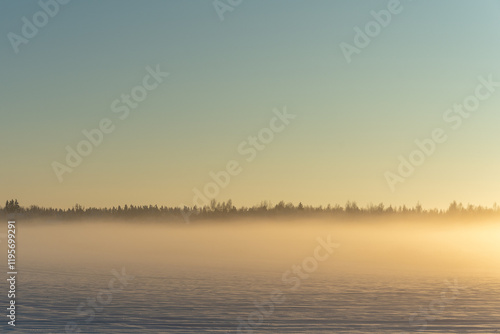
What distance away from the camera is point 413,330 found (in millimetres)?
29391

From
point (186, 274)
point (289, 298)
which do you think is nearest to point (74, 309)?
point (289, 298)

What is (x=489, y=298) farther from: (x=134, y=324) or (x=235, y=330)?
(x=134, y=324)

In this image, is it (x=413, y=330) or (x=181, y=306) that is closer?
(x=413, y=330)

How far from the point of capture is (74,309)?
34.7m

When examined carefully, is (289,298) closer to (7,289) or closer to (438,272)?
(7,289)

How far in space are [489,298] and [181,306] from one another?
64.3 feet

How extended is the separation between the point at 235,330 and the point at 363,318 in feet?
22.7

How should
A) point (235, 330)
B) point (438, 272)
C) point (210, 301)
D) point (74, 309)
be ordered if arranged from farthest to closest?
1. point (438, 272)
2. point (210, 301)
3. point (74, 309)
4. point (235, 330)

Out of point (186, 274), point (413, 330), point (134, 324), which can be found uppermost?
point (186, 274)

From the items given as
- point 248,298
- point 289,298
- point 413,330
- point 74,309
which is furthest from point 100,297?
point 413,330

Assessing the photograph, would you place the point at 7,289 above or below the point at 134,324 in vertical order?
above

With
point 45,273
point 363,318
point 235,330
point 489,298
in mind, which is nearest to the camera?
point 235,330

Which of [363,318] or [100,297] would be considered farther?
[100,297]

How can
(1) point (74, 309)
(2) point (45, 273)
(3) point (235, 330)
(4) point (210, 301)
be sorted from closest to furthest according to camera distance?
(3) point (235, 330), (1) point (74, 309), (4) point (210, 301), (2) point (45, 273)
